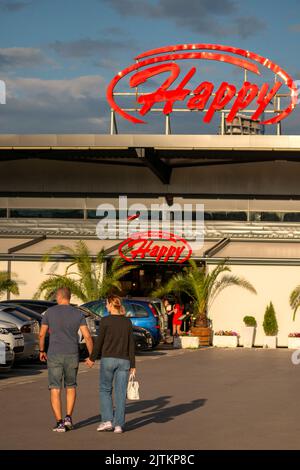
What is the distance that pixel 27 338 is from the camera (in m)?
25.5

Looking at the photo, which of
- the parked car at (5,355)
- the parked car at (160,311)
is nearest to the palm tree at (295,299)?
the parked car at (160,311)

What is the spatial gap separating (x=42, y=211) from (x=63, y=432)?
117 ft

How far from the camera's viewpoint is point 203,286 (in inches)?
1601

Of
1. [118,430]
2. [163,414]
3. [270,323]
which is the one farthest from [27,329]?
[270,323]

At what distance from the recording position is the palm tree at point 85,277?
1588 inches

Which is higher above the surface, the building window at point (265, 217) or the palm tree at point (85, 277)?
the building window at point (265, 217)

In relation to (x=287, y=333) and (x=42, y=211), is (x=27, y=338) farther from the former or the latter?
(x=42, y=211)

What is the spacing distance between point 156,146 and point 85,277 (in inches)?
260

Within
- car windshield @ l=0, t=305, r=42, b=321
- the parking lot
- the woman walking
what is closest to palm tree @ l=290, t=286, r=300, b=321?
the parking lot

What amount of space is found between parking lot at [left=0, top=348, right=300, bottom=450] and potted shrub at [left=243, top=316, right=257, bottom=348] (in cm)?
1255

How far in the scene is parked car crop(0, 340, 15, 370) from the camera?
883 inches

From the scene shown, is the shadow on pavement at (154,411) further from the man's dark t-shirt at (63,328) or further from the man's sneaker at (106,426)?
the man's dark t-shirt at (63,328)

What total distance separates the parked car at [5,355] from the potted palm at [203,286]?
17971 mm
